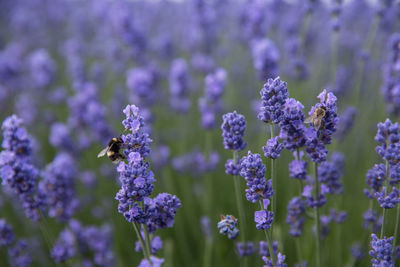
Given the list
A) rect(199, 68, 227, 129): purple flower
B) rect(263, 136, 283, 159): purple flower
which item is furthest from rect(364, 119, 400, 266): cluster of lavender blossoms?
rect(199, 68, 227, 129): purple flower

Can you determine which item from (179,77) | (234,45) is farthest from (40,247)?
(234,45)

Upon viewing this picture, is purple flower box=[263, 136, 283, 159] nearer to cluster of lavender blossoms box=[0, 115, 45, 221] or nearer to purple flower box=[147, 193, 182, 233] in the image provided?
purple flower box=[147, 193, 182, 233]

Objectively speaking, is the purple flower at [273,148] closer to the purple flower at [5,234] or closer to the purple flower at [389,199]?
the purple flower at [389,199]

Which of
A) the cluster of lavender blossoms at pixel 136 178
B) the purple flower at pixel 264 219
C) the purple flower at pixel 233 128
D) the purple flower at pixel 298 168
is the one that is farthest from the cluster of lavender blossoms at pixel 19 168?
the purple flower at pixel 298 168

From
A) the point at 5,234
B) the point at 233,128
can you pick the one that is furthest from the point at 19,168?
the point at 233,128

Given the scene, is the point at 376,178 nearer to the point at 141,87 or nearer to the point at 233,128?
the point at 233,128

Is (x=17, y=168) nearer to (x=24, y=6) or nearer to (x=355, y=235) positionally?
(x=355, y=235)

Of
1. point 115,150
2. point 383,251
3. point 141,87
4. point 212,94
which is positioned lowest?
point 383,251
